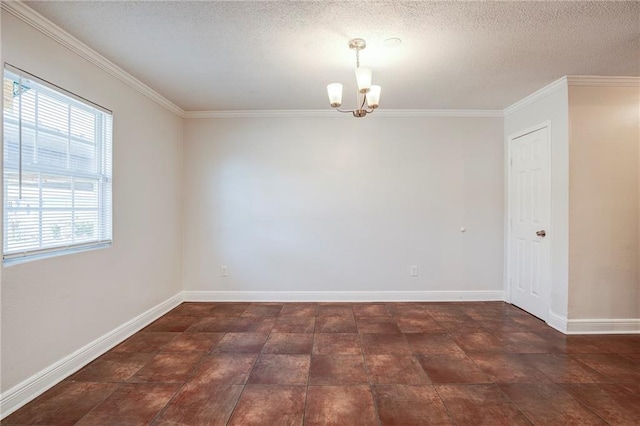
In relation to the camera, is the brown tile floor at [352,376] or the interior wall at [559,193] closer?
the brown tile floor at [352,376]

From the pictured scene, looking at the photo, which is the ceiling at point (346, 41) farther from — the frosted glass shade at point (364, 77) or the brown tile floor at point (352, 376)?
the brown tile floor at point (352, 376)

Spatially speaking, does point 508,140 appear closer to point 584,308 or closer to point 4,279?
point 584,308

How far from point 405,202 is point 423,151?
713 millimetres

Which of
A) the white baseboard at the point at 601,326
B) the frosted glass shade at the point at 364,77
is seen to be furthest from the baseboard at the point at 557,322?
the frosted glass shade at the point at 364,77

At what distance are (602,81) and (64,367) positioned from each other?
17.3ft

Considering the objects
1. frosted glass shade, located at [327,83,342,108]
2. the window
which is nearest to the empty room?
the window

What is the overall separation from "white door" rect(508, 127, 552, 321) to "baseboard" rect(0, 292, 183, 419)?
4.30m

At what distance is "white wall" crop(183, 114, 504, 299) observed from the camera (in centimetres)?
411

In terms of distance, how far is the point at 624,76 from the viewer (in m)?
3.01

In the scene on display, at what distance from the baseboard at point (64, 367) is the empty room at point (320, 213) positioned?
0.02m

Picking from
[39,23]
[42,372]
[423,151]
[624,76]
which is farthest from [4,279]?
[624,76]

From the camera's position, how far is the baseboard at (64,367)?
190cm

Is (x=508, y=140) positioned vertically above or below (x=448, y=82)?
below

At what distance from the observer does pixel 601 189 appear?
10.1 ft
